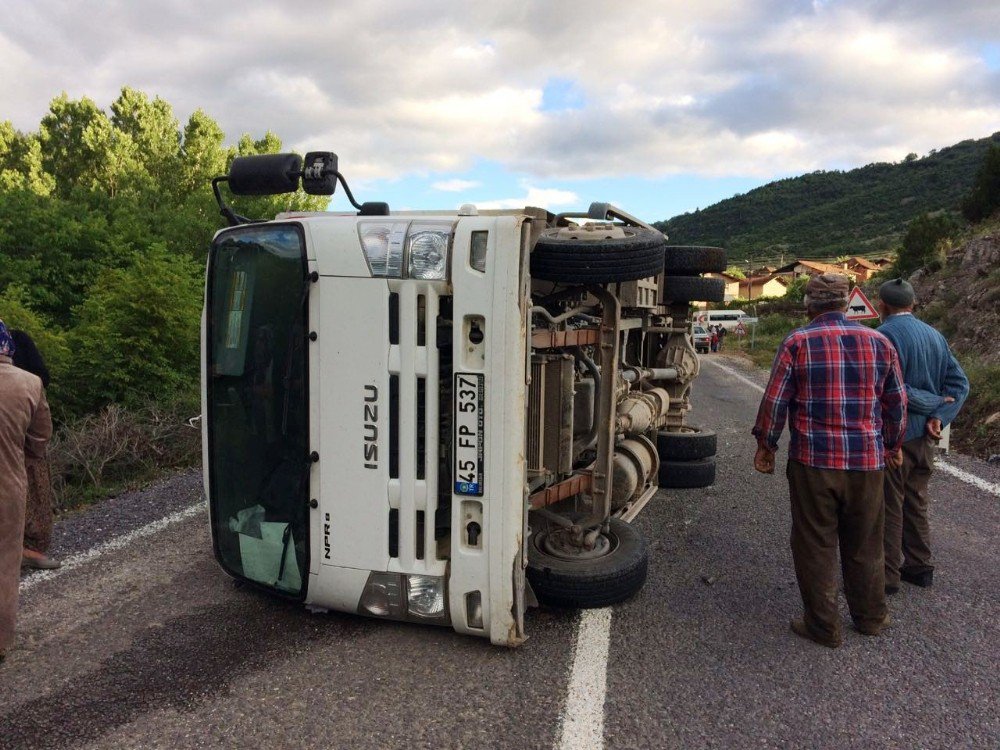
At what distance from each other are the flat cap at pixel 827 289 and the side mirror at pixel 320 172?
255cm

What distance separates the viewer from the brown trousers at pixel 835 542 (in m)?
3.63

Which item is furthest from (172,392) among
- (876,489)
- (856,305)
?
(856,305)

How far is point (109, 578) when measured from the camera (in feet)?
14.2

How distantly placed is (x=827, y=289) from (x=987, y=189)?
1316 inches

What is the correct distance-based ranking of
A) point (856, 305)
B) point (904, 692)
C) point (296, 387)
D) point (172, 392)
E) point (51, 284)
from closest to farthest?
point (904, 692) → point (296, 387) → point (172, 392) → point (856, 305) → point (51, 284)

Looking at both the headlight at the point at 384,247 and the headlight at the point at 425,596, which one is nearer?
the headlight at the point at 384,247

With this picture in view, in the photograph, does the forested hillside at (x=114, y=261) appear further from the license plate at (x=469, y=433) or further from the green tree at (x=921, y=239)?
the green tree at (x=921, y=239)

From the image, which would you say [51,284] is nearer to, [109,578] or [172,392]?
[172,392]

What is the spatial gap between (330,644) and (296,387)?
1.28 metres

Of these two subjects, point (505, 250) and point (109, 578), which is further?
point (109, 578)

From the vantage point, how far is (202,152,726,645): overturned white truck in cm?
327

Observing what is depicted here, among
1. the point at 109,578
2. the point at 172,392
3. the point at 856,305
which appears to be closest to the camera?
the point at 109,578

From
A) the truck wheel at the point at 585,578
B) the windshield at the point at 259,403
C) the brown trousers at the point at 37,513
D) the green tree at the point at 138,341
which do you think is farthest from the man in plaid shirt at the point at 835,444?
the green tree at the point at 138,341

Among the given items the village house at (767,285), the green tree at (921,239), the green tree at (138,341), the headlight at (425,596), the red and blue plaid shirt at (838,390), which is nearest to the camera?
the headlight at (425,596)
